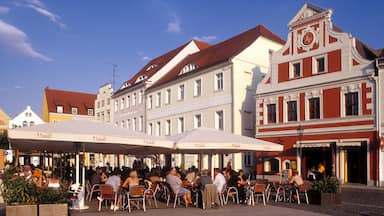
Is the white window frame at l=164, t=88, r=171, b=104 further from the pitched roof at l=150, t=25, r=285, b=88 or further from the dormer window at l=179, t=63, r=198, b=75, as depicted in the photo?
the dormer window at l=179, t=63, r=198, b=75

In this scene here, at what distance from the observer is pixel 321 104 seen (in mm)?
28891

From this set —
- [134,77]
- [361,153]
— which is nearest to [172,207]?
[361,153]

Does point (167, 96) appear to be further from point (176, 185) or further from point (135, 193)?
point (135, 193)

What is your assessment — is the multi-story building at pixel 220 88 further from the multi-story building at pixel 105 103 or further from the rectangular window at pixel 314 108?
the multi-story building at pixel 105 103

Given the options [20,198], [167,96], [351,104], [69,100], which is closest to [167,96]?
[167,96]

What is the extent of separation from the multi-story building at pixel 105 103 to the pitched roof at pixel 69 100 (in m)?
14.8

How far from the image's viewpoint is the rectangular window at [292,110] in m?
30.7

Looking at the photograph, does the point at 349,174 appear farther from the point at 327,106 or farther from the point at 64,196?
the point at 64,196

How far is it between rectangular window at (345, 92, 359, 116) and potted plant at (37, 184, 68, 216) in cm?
2062

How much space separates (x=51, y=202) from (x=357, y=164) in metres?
21.1

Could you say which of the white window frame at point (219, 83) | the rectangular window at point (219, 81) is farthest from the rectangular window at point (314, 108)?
the rectangular window at point (219, 81)

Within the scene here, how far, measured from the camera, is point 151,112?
47375mm

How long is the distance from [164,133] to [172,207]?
98.9ft

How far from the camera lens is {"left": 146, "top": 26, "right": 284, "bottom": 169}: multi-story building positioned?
35031 millimetres
